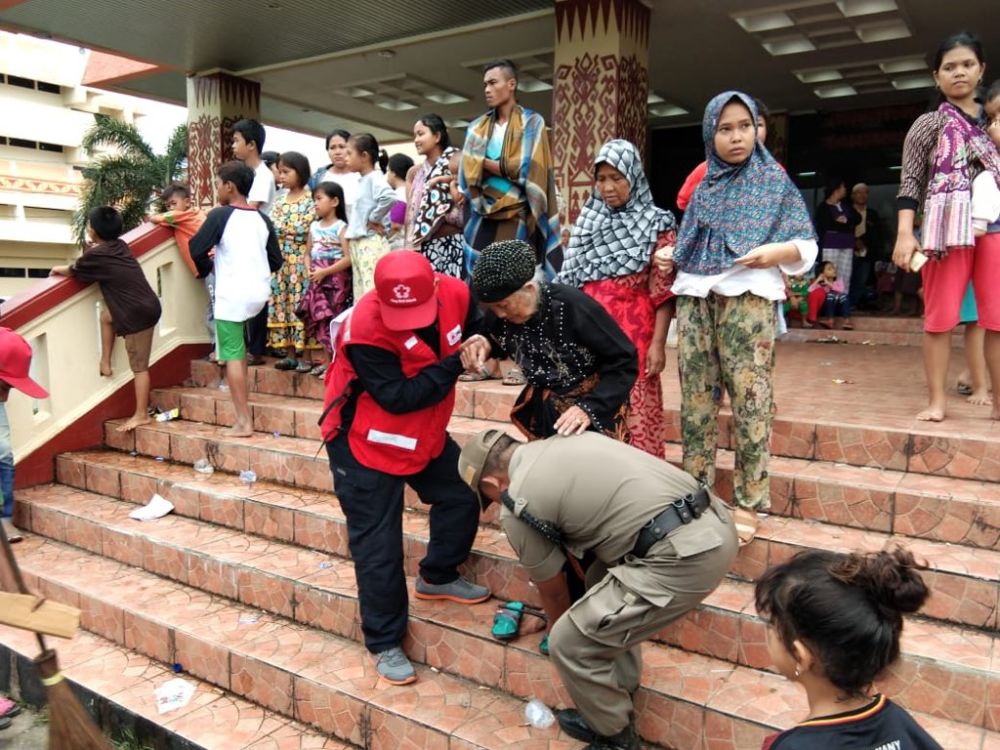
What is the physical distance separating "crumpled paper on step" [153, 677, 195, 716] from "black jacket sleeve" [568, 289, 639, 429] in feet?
7.19

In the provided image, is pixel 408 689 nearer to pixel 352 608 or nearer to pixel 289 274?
pixel 352 608

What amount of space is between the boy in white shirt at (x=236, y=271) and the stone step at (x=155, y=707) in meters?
1.70

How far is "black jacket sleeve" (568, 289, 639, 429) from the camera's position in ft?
8.46

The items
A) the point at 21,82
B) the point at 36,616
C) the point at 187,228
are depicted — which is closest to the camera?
the point at 36,616

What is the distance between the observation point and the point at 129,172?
2047 cm

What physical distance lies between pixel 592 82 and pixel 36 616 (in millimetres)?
6677

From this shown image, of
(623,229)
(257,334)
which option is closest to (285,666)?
(623,229)

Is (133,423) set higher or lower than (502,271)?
lower

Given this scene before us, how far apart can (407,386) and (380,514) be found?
554 millimetres

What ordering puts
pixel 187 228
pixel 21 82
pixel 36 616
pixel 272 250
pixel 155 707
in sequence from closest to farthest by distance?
pixel 36 616 → pixel 155 707 → pixel 272 250 → pixel 187 228 → pixel 21 82

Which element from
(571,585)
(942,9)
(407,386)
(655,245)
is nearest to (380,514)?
(407,386)

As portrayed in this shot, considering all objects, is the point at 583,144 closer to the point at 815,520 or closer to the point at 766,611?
the point at 815,520

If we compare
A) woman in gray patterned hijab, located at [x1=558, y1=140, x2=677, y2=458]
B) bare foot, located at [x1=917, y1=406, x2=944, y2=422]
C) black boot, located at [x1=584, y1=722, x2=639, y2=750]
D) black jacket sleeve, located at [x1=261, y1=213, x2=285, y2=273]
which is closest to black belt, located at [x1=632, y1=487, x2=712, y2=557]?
black boot, located at [x1=584, y1=722, x2=639, y2=750]

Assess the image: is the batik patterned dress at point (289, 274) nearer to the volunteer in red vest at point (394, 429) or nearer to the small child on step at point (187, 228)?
the small child on step at point (187, 228)
